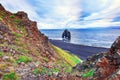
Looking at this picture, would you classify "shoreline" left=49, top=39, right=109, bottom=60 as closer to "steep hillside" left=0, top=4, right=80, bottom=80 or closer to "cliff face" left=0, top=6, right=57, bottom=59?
"cliff face" left=0, top=6, right=57, bottom=59

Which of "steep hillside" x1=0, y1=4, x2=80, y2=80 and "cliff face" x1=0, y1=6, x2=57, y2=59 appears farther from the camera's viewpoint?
"cliff face" x1=0, y1=6, x2=57, y2=59

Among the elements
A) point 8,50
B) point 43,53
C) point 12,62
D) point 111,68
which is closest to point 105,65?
point 111,68

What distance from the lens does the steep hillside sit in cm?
1491

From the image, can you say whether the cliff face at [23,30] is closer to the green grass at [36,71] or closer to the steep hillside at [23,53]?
the steep hillside at [23,53]

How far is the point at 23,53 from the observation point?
20500 millimetres

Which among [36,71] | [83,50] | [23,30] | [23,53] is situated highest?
[23,30]

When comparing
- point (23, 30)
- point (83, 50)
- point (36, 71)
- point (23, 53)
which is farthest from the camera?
point (83, 50)

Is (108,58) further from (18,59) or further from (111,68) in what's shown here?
(18,59)

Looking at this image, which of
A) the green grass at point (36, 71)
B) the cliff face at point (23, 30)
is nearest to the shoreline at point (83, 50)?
the cliff face at point (23, 30)

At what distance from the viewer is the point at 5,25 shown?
25.6m

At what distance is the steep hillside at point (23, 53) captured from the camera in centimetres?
1491

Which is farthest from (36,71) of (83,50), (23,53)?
(83,50)

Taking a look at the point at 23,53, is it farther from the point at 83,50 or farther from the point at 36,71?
the point at 83,50

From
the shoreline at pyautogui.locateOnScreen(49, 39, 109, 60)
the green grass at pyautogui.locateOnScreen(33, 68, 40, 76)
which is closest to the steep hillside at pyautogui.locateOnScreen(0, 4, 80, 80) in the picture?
the green grass at pyautogui.locateOnScreen(33, 68, 40, 76)
